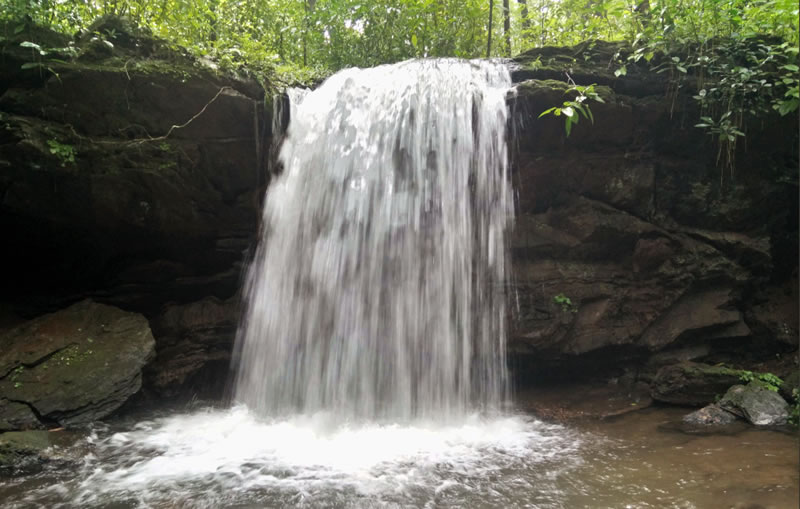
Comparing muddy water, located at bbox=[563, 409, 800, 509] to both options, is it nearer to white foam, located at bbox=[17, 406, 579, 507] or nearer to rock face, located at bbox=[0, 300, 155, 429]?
white foam, located at bbox=[17, 406, 579, 507]

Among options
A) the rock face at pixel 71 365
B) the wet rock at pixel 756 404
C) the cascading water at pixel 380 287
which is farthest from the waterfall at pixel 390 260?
the wet rock at pixel 756 404

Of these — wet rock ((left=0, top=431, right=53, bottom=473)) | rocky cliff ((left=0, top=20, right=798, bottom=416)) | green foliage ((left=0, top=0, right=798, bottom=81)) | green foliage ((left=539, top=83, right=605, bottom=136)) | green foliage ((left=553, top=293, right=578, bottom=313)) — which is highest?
green foliage ((left=0, top=0, right=798, bottom=81))

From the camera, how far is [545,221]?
6.59 metres

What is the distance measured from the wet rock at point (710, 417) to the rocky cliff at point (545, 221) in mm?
1137

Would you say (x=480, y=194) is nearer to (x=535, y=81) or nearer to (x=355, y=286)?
(x=535, y=81)

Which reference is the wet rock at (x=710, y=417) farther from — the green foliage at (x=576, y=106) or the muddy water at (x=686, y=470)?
the green foliage at (x=576, y=106)

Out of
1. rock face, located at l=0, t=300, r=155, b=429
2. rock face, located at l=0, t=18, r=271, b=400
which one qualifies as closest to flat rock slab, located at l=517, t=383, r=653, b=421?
rock face, located at l=0, t=18, r=271, b=400

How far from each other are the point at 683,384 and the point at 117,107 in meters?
7.82

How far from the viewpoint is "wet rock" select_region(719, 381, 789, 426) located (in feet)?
15.8

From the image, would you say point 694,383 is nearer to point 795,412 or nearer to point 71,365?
point 795,412

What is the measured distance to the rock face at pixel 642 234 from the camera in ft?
20.1

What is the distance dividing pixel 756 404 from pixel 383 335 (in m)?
4.23

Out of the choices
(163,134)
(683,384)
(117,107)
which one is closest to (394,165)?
(163,134)

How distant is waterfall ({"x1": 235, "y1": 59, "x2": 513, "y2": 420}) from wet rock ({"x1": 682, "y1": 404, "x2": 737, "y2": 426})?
2221 millimetres
